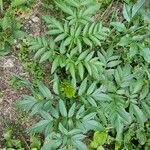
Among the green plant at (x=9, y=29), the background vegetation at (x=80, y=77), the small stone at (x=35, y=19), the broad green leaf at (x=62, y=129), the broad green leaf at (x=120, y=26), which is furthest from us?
the small stone at (x=35, y=19)

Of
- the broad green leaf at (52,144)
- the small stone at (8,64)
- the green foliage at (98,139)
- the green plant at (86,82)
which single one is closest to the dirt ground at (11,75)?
the small stone at (8,64)

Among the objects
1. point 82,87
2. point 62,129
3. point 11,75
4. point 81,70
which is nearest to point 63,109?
point 62,129

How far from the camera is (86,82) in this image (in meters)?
3.50

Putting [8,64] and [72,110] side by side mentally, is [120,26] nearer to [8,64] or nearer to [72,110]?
→ [72,110]

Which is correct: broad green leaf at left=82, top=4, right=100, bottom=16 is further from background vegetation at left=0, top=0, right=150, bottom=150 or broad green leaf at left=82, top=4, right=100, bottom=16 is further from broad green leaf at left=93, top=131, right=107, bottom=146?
broad green leaf at left=93, top=131, right=107, bottom=146

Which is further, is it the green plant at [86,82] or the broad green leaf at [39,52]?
the broad green leaf at [39,52]

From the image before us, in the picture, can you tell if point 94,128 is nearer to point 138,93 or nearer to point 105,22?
point 138,93

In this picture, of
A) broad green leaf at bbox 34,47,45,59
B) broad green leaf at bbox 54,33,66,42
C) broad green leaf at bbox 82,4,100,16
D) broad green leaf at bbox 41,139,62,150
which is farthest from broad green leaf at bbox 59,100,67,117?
broad green leaf at bbox 82,4,100,16

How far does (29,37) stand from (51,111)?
71cm

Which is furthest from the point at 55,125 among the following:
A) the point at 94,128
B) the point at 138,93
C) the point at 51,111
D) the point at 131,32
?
the point at 131,32

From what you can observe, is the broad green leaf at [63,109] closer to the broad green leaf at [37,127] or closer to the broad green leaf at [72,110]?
the broad green leaf at [72,110]

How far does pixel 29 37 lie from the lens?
11.5 feet

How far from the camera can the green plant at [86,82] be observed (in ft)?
11.0

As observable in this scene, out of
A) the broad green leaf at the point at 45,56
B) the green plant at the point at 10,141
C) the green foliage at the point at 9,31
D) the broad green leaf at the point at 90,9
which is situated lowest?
the green plant at the point at 10,141
